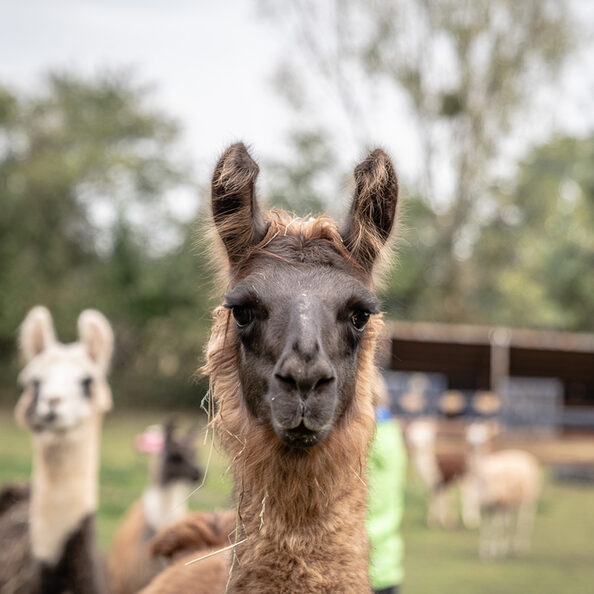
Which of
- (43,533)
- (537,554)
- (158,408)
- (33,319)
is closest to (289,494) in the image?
(43,533)

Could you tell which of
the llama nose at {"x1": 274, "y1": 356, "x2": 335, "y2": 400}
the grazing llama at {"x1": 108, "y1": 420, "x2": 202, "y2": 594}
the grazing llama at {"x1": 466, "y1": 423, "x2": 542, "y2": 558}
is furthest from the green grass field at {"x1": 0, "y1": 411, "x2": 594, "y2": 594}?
the llama nose at {"x1": 274, "y1": 356, "x2": 335, "y2": 400}

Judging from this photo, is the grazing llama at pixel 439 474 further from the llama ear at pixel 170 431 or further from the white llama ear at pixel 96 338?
the white llama ear at pixel 96 338

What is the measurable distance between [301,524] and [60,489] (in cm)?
274

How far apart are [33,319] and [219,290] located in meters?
2.51

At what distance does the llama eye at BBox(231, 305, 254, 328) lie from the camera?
2484mm

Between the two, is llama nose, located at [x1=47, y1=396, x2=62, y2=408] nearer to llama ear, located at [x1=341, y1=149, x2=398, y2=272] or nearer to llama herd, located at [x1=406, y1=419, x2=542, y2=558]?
llama ear, located at [x1=341, y1=149, x2=398, y2=272]

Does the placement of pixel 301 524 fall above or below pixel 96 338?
below

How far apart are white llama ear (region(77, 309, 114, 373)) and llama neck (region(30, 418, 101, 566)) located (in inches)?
18.4

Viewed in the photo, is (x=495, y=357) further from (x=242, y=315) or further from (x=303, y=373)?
(x=303, y=373)

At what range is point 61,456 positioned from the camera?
4770 mm

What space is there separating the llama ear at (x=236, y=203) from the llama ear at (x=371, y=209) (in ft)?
1.02

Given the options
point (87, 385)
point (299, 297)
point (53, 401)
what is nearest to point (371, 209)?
point (299, 297)

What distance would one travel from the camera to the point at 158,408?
26.9 m

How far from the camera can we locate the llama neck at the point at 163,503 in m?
6.14
